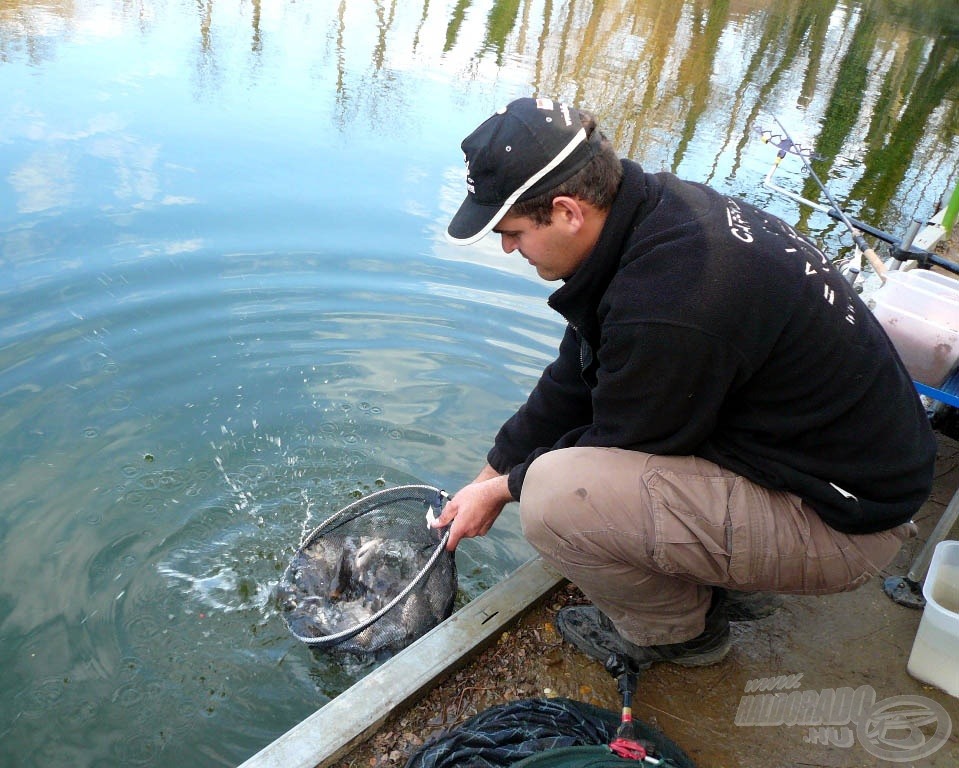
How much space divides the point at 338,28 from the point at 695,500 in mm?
12184

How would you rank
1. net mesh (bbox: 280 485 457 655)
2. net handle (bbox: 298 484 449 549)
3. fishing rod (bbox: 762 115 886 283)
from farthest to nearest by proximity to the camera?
fishing rod (bbox: 762 115 886 283) → net handle (bbox: 298 484 449 549) → net mesh (bbox: 280 485 457 655)

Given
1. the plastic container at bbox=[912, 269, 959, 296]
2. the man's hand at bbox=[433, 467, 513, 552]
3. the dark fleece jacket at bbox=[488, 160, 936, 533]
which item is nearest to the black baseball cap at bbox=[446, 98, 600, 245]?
the dark fleece jacket at bbox=[488, 160, 936, 533]

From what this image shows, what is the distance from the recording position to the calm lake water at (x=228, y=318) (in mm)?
3154

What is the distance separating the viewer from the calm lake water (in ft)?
10.3

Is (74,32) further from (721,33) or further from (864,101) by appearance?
(721,33)

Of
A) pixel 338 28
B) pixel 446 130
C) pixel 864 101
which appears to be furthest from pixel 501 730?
pixel 864 101

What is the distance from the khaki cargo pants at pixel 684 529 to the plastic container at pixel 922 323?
3.45 ft

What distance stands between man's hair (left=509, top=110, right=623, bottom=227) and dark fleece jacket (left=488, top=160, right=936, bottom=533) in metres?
0.04

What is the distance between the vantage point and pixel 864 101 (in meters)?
14.4

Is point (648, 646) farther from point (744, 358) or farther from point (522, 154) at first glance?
point (522, 154)

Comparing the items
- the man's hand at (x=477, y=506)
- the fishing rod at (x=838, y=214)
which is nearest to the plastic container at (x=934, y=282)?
the fishing rod at (x=838, y=214)

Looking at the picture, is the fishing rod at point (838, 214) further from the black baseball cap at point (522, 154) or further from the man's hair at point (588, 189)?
the black baseball cap at point (522, 154)

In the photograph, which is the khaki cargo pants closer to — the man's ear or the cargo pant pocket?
the cargo pant pocket

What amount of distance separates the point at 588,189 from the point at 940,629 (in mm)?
1802
